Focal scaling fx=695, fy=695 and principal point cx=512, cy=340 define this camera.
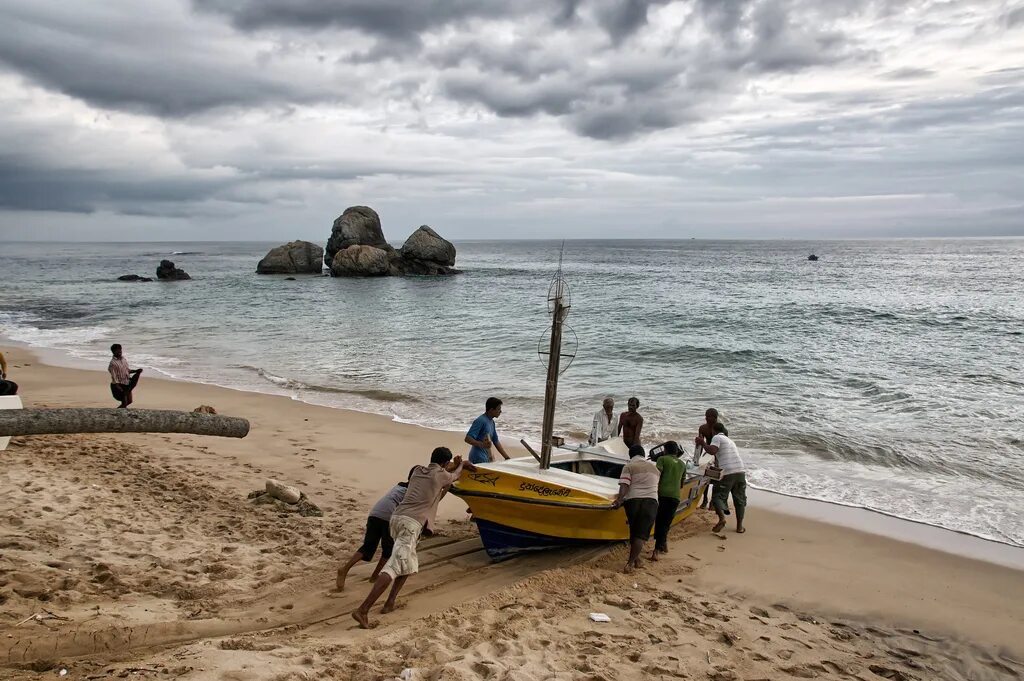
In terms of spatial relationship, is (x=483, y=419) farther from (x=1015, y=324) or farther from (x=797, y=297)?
(x=797, y=297)

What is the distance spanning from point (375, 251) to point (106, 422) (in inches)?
2471

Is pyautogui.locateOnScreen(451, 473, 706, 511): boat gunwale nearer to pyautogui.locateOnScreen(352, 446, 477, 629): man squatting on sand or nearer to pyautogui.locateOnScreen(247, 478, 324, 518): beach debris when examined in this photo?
pyautogui.locateOnScreen(352, 446, 477, 629): man squatting on sand

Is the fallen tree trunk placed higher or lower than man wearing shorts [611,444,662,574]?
higher

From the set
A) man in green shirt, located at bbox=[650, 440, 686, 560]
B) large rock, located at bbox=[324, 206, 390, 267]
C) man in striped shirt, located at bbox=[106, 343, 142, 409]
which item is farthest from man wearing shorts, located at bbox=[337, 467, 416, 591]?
large rock, located at bbox=[324, 206, 390, 267]

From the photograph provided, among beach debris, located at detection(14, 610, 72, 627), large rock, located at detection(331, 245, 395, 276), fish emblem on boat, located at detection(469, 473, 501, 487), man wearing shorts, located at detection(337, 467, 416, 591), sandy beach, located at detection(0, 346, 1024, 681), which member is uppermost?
large rock, located at detection(331, 245, 395, 276)

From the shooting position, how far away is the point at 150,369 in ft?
72.6

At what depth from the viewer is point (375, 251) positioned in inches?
2547

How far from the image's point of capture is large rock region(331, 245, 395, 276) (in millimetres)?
64550

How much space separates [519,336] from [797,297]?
86.1ft

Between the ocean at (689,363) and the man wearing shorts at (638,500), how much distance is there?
15.5ft

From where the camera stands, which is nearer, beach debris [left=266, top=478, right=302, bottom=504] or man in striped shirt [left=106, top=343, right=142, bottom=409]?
beach debris [left=266, top=478, right=302, bottom=504]

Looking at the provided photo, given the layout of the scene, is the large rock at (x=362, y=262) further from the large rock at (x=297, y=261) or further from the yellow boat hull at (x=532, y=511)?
the yellow boat hull at (x=532, y=511)

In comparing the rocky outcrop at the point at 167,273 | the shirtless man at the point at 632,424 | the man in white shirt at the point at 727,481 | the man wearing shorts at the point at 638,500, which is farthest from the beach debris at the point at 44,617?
the rocky outcrop at the point at 167,273

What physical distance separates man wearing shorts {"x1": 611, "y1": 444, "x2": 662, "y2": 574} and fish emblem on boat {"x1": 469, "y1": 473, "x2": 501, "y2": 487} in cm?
138
